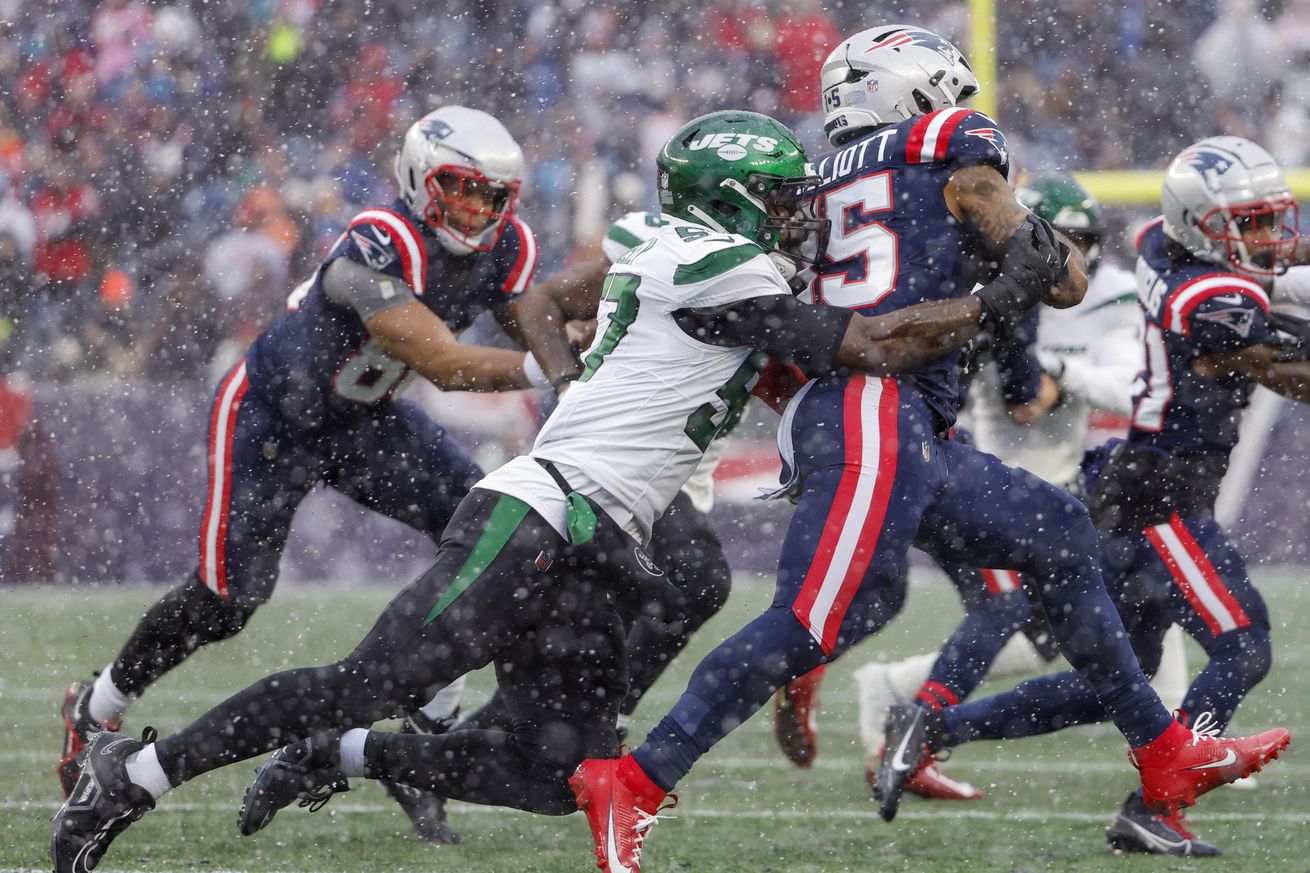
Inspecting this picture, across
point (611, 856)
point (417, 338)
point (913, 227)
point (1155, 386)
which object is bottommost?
point (611, 856)

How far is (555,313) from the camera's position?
398cm

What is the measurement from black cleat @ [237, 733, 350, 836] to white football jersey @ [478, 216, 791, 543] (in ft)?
1.96

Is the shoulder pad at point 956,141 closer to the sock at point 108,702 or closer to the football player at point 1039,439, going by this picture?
the football player at point 1039,439

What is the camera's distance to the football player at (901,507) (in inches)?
116

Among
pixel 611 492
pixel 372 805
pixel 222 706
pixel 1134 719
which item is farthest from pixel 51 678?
pixel 1134 719

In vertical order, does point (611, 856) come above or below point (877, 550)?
below

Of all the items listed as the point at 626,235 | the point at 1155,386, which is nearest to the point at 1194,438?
the point at 1155,386

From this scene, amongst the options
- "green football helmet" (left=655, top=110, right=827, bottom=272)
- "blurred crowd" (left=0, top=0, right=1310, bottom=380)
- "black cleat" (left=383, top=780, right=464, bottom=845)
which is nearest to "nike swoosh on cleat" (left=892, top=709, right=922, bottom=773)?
"black cleat" (left=383, top=780, right=464, bottom=845)

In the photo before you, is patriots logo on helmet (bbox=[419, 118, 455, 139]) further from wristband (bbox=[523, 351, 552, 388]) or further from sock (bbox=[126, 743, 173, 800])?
sock (bbox=[126, 743, 173, 800])

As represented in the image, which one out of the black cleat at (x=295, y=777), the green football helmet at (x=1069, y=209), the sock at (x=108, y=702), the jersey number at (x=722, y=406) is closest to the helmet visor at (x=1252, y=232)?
the green football helmet at (x=1069, y=209)

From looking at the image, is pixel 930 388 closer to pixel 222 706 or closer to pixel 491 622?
pixel 491 622

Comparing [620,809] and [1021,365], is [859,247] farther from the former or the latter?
[1021,365]

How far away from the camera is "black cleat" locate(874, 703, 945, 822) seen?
12.3ft

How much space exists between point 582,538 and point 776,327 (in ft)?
1.63
